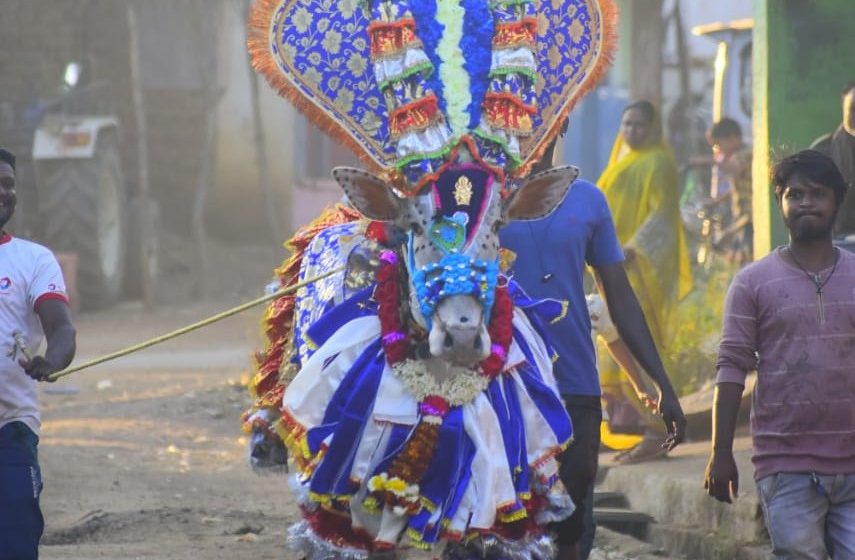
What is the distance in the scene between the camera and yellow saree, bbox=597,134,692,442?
10477 millimetres

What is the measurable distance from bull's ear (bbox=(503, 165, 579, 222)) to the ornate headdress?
0.31 feet

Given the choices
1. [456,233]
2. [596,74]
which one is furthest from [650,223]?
[456,233]

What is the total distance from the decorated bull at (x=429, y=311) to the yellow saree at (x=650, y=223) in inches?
164

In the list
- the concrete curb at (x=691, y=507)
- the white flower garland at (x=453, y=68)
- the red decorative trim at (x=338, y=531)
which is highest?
the white flower garland at (x=453, y=68)

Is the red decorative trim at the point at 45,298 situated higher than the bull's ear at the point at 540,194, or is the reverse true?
the bull's ear at the point at 540,194

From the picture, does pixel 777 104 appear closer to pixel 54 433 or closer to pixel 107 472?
pixel 107 472

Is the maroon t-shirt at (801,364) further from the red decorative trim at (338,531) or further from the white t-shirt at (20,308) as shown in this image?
the white t-shirt at (20,308)

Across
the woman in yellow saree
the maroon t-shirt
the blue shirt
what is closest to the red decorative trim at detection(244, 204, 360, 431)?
the blue shirt

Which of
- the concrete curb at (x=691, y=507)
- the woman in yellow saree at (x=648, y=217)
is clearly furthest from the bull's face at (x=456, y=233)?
the woman in yellow saree at (x=648, y=217)

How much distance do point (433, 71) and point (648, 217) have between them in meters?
4.72

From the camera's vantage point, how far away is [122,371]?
1561 cm

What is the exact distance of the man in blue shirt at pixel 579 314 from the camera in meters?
6.41

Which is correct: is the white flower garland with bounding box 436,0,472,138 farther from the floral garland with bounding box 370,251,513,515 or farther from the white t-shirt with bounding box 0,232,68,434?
the white t-shirt with bounding box 0,232,68,434

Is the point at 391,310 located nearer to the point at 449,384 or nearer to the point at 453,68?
the point at 449,384
